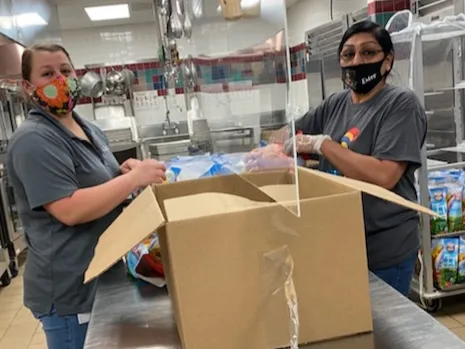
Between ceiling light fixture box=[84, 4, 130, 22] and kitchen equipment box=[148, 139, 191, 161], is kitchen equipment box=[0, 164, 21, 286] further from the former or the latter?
ceiling light fixture box=[84, 4, 130, 22]

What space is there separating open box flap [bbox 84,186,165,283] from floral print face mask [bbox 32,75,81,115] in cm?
57

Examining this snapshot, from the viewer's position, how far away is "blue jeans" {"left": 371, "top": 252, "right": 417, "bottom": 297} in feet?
4.73

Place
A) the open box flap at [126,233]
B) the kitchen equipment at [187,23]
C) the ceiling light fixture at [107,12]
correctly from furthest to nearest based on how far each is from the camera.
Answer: the ceiling light fixture at [107,12]
the kitchen equipment at [187,23]
the open box flap at [126,233]

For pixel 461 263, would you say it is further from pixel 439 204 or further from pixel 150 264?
pixel 150 264

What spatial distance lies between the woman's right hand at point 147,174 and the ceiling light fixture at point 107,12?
4860 mm

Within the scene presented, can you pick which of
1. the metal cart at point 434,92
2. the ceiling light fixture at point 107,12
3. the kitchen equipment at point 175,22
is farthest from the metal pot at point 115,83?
the metal cart at point 434,92

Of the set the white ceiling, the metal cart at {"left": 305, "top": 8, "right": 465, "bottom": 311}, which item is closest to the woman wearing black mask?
the metal cart at {"left": 305, "top": 8, "right": 465, "bottom": 311}

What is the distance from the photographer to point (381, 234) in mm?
1439

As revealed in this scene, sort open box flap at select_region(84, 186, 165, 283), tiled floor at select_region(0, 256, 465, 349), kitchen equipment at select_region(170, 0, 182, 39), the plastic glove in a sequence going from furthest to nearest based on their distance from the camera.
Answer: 1. kitchen equipment at select_region(170, 0, 182, 39)
2. tiled floor at select_region(0, 256, 465, 349)
3. the plastic glove
4. open box flap at select_region(84, 186, 165, 283)

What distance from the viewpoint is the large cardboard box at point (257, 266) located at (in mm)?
796

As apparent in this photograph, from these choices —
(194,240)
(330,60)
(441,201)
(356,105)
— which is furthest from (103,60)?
(194,240)

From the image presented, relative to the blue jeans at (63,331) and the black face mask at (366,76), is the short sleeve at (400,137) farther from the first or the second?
the blue jeans at (63,331)

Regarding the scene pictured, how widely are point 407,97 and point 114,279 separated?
101cm

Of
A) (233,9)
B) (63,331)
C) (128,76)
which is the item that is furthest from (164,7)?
(128,76)
